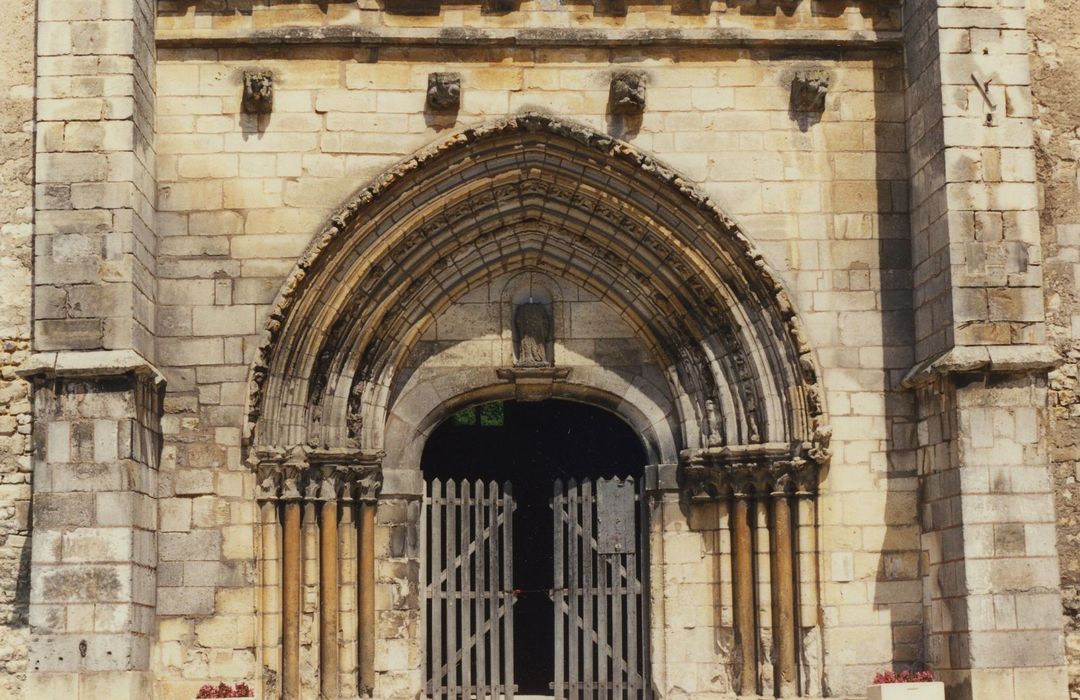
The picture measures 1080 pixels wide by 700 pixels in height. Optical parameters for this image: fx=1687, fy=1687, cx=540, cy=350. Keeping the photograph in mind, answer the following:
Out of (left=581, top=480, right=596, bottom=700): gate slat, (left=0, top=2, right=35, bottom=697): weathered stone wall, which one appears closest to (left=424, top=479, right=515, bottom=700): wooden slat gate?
(left=581, top=480, right=596, bottom=700): gate slat

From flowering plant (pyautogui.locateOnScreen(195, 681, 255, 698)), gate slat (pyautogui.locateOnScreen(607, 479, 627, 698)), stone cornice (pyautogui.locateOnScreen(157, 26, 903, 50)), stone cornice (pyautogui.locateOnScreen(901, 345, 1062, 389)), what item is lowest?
flowering plant (pyautogui.locateOnScreen(195, 681, 255, 698))

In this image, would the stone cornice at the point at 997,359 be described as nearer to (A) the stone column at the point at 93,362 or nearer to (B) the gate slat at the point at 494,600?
(B) the gate slat at the point at 494,600

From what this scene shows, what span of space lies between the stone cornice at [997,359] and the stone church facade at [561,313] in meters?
0.04

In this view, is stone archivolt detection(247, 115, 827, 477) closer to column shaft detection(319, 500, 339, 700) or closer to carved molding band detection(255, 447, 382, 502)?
carved molding band detection(255, 447, 382, 502)

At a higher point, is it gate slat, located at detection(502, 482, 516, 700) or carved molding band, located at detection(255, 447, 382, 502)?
carved molding band, located at detection(255, 447, 382, 502)

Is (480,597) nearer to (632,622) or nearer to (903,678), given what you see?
(632,622)

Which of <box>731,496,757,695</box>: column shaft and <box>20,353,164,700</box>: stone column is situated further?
<box>731,496,757,695</box>: column shaft

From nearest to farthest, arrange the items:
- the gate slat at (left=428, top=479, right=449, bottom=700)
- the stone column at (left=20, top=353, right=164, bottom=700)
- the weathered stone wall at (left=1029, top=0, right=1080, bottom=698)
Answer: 1. the stone column at (left=20, top=353, right=164, bottom=700)
2. the weathered stone wall at (left=1029, top=0, right=1080, bottom=698)
3. the gate slat at (left=428, top=479, right=449, bottom=700)

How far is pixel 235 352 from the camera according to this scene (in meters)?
11.9

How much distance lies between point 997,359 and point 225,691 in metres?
5.59

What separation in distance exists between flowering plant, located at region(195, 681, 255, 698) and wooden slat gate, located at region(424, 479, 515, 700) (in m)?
1.62

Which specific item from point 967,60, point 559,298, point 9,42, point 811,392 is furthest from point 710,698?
point 9,42

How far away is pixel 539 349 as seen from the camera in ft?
41.3

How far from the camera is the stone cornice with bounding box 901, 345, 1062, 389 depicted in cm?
1120
